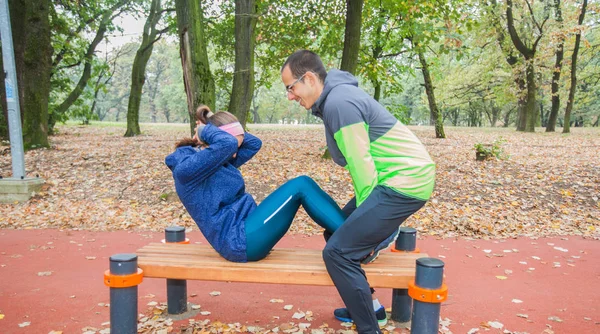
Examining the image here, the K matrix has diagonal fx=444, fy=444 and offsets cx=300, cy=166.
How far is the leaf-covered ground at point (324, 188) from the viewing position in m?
6.63

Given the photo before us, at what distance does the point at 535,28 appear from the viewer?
80.5 feet

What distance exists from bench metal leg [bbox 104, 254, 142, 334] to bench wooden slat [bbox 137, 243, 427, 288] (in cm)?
15

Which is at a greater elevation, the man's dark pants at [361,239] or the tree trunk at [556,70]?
the tree trunk at [556,70]

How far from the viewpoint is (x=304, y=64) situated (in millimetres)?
2719

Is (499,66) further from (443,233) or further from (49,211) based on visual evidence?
(49,211)

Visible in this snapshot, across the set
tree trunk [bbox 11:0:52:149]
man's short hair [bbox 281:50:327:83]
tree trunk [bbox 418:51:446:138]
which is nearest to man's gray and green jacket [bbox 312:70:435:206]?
man's short hair [bbox 281:50:327:83]

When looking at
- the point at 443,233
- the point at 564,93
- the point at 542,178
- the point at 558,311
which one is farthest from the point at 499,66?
the point at 558,311

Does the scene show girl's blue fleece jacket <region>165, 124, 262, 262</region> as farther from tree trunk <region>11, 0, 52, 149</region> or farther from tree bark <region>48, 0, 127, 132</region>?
tree bark <region>48, 0, 127, 132</region>

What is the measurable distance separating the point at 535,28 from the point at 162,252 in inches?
1058

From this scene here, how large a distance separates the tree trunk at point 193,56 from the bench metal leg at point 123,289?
5.39 m

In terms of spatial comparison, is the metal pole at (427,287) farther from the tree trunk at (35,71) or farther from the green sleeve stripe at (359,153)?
the tree trunk at (35,71)

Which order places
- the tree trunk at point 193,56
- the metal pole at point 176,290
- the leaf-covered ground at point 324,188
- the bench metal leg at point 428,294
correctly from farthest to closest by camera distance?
the tree trunk at point 193,56 < the leaf-covered ground at point 324,188 < the metal pole at point 176,290 < the bench metal leg at point 428,294

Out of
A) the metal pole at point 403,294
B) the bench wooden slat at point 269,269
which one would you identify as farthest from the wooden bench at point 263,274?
the metal pole at point 403,294

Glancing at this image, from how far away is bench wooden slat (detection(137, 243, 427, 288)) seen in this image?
264cm
